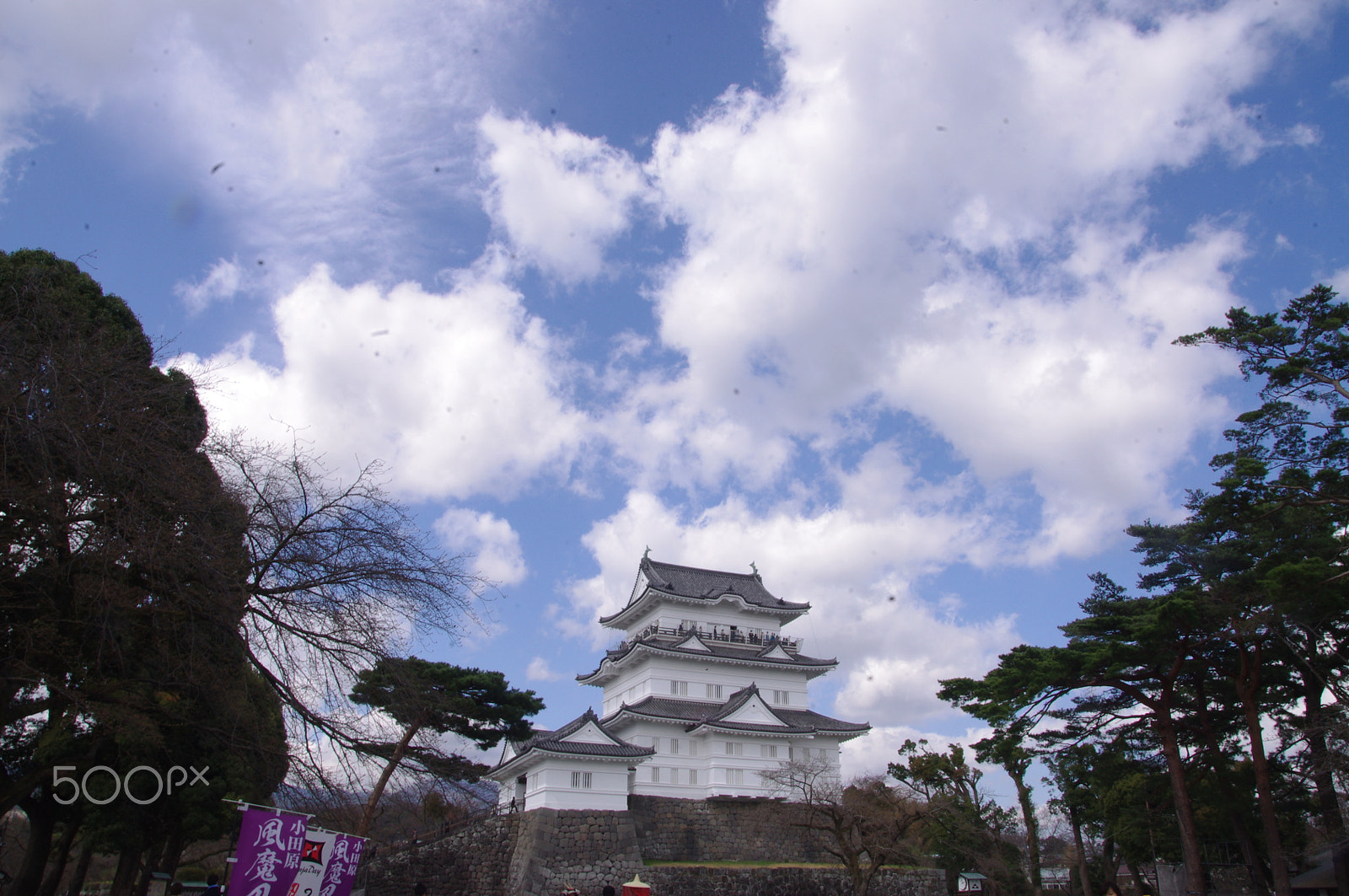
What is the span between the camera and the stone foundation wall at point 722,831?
946 inches

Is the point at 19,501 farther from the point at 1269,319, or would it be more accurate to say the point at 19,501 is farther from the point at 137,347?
the point at 1269,319

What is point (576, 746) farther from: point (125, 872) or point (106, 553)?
point (106, 553)

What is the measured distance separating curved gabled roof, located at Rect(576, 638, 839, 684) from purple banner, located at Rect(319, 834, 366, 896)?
68.5ft

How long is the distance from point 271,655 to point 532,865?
16.3 meters

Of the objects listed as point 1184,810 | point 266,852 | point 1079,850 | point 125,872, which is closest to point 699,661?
point 1079,850

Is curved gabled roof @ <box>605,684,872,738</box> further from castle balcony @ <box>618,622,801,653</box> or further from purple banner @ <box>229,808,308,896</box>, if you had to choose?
purple banner @ <box>229,808,308,896</box>

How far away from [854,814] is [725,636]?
11903 millimetres

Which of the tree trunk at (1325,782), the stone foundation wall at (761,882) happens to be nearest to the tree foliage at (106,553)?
the stone foundation wall at (761,882)

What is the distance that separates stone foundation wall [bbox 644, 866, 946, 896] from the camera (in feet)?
70.6

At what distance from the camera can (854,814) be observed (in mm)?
20828

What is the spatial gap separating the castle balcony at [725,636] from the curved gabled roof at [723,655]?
25 cm

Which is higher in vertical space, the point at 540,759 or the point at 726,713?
the point at 726,713

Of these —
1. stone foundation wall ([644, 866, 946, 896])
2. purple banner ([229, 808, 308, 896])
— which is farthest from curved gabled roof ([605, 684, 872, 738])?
purple banner ([229, 808, 308, 896])

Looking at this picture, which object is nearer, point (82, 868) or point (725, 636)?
point (82, 868)
